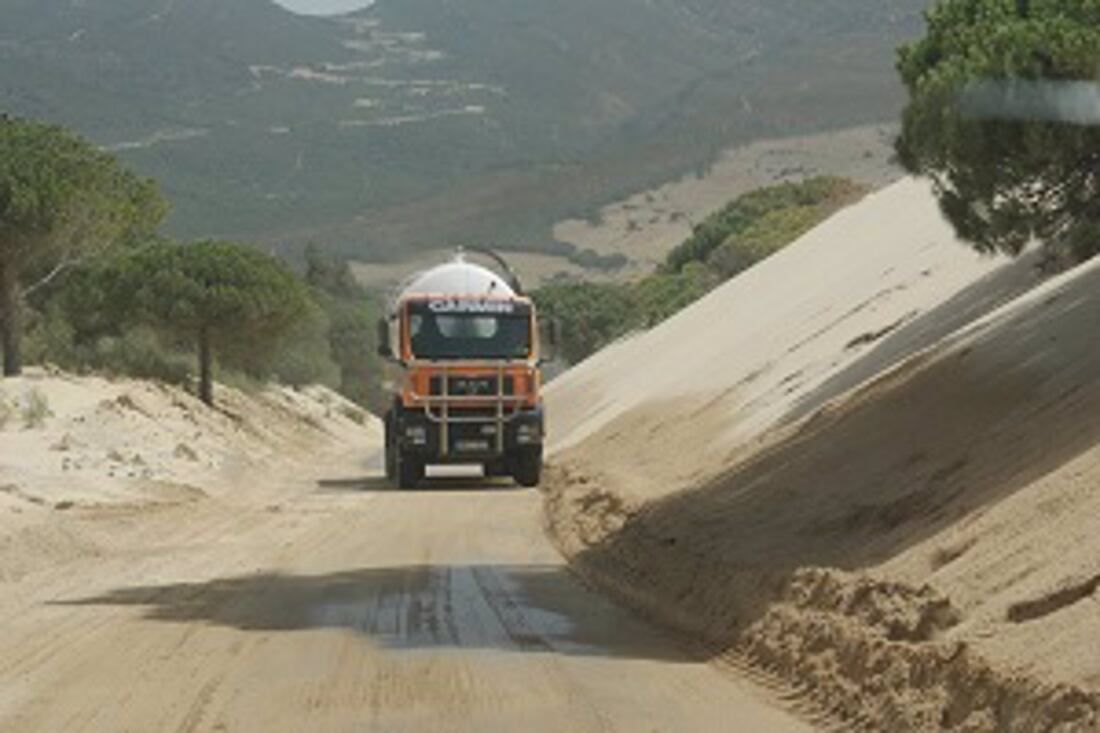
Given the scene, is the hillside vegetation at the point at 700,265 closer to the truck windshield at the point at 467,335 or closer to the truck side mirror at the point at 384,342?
the truck side mirror at the point at 384,342

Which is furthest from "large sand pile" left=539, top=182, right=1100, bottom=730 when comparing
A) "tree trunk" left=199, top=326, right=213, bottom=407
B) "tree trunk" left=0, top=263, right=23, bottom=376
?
"tree trunk" left=199, top=326, right=213, bottom=407

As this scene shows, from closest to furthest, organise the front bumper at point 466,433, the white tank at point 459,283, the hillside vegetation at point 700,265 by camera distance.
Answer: the front bumper at point 466,433
the white tank at point 459,283
the hillside vegetation at point 700,265

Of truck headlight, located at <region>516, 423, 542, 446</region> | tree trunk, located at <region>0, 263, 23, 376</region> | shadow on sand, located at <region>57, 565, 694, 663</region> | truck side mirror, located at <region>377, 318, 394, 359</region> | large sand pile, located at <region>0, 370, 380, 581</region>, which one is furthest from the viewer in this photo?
tree trunk, located at <region>0, 263, 23, 376</region>

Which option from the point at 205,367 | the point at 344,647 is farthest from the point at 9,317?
the point at 344,647

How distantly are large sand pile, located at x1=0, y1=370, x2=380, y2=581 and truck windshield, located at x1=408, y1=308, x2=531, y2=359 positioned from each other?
459 centimetres

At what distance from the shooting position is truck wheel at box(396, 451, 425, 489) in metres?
37.8

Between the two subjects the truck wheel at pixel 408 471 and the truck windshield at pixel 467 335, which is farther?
the truck wheel at pixel 408 471

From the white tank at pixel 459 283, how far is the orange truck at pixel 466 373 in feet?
2.06

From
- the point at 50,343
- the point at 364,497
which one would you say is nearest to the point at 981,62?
the point at 364,497

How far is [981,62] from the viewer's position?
17.7 metres

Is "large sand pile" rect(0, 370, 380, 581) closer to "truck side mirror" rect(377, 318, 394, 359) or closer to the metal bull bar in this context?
"truck side mirror" rect(377, 318, 394, 359)

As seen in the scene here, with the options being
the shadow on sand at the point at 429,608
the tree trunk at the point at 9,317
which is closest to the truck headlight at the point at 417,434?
the shadow on sand at the point at 429,608

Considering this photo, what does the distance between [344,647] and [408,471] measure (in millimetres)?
23170

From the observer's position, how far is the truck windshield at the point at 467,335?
1426 inches
